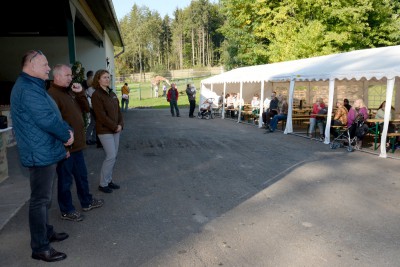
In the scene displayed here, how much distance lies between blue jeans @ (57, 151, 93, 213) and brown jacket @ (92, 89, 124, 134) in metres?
0.64

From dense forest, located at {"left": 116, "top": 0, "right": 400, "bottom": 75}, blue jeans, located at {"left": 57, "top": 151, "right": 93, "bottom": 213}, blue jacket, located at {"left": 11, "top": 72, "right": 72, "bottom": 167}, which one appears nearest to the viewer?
blue jacket, located at {"left": 11, "top": 72, "right": 72, "bottom": 167}

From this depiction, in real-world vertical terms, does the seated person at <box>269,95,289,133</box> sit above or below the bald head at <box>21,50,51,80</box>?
below

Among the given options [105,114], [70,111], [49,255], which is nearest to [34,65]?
[70,111]

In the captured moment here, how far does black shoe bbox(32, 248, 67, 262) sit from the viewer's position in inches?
130

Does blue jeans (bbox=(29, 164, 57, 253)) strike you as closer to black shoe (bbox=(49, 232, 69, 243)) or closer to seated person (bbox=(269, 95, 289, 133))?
black shoe (bbox=(49, 232, 69, 243))

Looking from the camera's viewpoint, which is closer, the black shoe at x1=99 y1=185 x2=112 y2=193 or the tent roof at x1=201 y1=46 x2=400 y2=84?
the black shoe at x1=99 y1=185 x2=112 y2=193

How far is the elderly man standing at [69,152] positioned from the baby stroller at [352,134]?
7038 millimetres

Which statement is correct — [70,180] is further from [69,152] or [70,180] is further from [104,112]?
[104,112]

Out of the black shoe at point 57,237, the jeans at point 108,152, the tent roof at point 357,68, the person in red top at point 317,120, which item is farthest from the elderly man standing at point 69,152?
the person in red top at point 317,120

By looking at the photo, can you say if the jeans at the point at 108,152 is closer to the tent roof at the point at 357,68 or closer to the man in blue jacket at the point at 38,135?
the man in blue jacket at the point at 38,135

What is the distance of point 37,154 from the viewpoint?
3.18 m

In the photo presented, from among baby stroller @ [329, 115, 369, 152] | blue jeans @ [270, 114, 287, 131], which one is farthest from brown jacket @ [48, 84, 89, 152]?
blue jeans @ [270, 114, 287, 131]

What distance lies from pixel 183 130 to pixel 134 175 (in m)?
6.77

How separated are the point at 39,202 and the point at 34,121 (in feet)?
2.48
